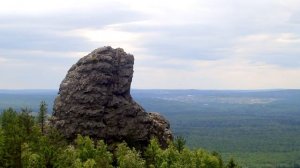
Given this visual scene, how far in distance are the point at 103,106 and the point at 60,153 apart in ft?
98.6

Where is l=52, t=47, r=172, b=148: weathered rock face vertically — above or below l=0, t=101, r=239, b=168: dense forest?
above

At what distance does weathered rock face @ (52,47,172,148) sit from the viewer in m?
92.1

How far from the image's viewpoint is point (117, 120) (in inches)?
3684

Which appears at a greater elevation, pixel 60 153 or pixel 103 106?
pixel 103 106

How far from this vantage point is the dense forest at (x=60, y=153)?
206 feet

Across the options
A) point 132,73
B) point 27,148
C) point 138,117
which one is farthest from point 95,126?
point 27,148

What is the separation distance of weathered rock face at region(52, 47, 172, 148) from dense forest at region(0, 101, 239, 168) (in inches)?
117

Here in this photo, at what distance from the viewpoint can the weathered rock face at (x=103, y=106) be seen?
92.1 m

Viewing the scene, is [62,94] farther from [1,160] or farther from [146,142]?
[1,160]

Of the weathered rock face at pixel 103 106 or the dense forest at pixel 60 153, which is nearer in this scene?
the dense forest at pixel 60 153

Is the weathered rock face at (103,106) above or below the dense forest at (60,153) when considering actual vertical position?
above

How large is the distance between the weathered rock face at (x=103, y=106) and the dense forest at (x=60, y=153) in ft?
9.72

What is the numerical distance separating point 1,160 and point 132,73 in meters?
41.2

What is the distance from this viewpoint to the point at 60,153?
2520 inches
